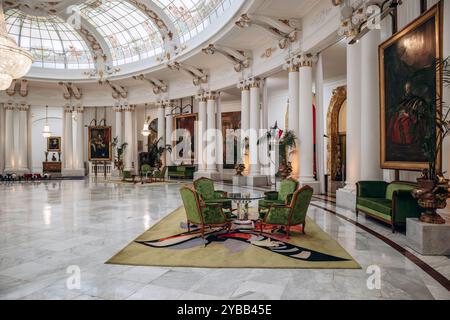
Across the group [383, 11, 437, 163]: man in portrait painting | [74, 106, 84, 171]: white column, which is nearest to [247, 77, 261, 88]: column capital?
[383, 11, 437, 163]: man in portrait painting

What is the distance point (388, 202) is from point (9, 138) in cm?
2362

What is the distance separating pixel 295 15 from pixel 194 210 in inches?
329

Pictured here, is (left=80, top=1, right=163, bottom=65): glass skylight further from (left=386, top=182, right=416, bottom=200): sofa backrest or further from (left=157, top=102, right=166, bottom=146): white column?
(left=386, top=182, right=416, bottom=200): sofa backrest

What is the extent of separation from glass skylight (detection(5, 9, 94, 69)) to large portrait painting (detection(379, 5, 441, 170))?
810 inches

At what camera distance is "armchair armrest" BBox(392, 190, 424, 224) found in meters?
4.94

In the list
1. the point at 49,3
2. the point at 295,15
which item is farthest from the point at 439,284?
the point at 49,3

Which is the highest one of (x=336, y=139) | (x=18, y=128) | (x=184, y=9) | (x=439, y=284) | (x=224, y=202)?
(x=184, y=9)

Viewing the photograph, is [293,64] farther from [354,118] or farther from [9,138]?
[9,138]

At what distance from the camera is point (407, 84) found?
5.79 meters

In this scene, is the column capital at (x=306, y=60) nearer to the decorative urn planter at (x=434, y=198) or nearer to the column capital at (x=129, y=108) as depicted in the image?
the decorative urn planter at (x=434, y=198)

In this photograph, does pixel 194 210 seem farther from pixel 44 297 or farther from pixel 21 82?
pixel 21 82

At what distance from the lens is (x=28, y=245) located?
448 centimetres

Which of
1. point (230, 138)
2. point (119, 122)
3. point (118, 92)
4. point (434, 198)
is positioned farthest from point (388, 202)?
point (118, 92)
